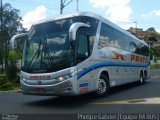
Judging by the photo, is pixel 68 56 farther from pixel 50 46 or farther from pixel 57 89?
pixel 57 89

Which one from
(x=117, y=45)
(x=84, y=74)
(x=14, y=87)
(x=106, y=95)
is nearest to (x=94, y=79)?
(x=84, y=74)

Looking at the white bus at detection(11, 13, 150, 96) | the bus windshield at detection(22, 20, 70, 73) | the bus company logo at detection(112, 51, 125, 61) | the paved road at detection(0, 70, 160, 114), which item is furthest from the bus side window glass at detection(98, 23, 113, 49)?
the paved road at detection(0, 70, 160, 114)

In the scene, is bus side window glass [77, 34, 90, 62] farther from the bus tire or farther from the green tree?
the green tree

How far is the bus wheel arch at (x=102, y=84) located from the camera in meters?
14.6

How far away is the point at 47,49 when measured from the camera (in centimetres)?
1292

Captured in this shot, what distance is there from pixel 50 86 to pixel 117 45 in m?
5.81

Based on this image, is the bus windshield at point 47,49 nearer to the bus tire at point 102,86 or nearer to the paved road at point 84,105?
the paved road at point 84,105

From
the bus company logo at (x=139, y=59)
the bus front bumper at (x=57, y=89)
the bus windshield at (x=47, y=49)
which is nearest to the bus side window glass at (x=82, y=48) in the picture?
the bus windshield at (x=47, y=49)

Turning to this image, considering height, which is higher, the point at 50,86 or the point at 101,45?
the point at 101,45

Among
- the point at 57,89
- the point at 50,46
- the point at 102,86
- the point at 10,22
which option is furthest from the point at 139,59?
the point at 10,22

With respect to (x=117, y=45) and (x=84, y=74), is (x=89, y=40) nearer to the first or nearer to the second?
(x=84, y=74)

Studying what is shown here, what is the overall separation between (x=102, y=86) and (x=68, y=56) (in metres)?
3.03

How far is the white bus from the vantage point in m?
12.4

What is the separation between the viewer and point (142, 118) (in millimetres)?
10039
